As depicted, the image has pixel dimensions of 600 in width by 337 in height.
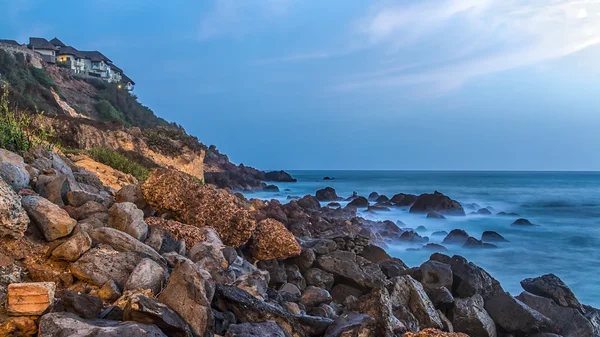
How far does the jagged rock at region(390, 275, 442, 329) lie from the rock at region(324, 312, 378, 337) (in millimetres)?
1476

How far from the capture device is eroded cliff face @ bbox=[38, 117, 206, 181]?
66.6 feet

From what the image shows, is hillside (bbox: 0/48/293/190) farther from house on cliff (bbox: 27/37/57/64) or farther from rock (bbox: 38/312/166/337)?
house on cliff (bbox: 27/37/57/64)

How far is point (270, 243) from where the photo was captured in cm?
790

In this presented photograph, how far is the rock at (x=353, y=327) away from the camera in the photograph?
4.65 m

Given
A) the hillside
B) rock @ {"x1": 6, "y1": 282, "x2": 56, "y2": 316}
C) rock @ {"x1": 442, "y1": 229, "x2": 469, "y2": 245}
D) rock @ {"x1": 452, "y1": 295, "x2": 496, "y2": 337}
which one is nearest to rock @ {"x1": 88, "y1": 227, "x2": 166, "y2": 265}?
rock @ {"x1": 6, "y1": 282, "x2": 56, "y2": 316}

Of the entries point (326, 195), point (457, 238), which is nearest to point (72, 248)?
point (457, 238)

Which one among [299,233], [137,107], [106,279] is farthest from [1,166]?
[137,107]

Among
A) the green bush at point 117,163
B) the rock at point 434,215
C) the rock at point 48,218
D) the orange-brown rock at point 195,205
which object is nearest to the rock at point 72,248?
the rock at point 48,218

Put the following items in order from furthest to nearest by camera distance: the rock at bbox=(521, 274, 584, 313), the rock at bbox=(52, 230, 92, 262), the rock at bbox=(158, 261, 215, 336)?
the rock at bbox=(521, 274, 584, 313) < the rock at bbox=(52, 230, 92, 262) < the rock at bbox=(158, 261, 215, 336)

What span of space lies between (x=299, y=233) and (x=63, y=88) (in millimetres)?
41302

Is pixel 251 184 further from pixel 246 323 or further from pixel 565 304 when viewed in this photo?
pixel 246 323

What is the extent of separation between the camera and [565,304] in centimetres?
896

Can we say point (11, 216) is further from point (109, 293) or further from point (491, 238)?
point (491, 238)

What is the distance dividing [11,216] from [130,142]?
18.8 meters
